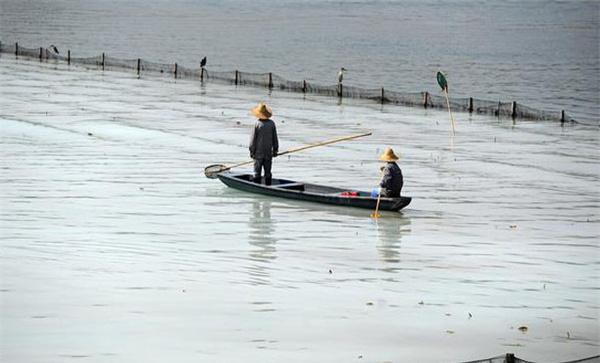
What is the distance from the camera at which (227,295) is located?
1877cm

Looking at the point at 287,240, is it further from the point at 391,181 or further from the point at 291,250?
the point at 391,181

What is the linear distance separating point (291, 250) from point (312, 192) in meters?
5.63

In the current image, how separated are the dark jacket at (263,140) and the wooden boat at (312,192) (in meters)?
0.67

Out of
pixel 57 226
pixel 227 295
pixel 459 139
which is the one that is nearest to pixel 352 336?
pixel 227 295

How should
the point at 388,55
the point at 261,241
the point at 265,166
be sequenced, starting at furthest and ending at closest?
the point at 388,55 < the point at 265,166 < the point at 261,241

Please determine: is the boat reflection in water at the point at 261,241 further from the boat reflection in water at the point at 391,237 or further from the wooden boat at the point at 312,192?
the boat reflection in water at the point at 391,237

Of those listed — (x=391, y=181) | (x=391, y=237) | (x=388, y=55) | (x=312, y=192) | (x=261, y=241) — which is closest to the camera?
(x=261, y=241)

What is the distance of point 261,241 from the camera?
78.1 feet

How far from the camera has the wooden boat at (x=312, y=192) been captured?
88.0 ft

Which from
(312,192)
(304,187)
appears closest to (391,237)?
(312,192)

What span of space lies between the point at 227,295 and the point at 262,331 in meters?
2.11

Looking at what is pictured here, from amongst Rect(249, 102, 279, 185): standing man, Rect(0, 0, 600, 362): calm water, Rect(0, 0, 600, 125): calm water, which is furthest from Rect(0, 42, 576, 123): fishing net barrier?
Rect(249, 102, 279, 185): standing man

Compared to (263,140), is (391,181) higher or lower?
lower

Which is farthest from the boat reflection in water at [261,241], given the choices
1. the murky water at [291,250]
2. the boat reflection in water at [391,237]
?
the boat reflection in water at [391,237]
